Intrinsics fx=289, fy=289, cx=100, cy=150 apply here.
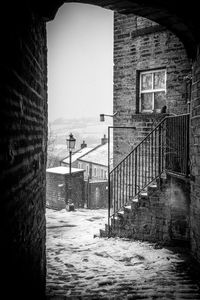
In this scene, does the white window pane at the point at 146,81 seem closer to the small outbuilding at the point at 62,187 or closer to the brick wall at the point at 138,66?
the brick wall at the point at 138,66

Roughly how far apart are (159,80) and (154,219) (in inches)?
162

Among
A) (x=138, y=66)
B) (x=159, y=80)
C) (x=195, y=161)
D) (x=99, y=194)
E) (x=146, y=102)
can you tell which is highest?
(x=138, y=66)

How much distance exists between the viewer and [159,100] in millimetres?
8781

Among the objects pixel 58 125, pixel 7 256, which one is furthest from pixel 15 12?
pixel 58 125

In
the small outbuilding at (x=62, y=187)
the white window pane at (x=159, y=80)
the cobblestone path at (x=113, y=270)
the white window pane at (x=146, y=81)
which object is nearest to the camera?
the cobblestone path at (x=113, y=270)

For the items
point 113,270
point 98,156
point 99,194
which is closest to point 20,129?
point 113,270

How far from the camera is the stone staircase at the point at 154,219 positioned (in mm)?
7191

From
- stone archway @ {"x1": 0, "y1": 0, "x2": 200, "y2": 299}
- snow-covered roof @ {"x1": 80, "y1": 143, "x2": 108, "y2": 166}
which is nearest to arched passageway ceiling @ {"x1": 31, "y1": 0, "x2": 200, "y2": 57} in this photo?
stone archway @ {"x1": 0, "y1": 0, "x2": 200, "y2": 299}

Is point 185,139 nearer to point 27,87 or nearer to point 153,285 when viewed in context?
point 153,285

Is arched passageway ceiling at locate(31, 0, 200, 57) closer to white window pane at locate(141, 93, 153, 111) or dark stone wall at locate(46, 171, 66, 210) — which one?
white window pane at locate(141, 93, 153, 111)

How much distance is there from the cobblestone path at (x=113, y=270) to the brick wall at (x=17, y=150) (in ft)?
5.59

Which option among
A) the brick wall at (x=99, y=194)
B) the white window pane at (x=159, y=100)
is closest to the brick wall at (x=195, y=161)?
the white window pane at (x=159, y=100)

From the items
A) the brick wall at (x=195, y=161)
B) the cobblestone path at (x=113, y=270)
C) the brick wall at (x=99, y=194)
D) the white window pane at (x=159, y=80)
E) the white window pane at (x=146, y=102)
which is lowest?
the brick wall at (x=99, y=194)

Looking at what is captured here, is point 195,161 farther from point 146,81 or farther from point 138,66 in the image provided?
point 138,66
